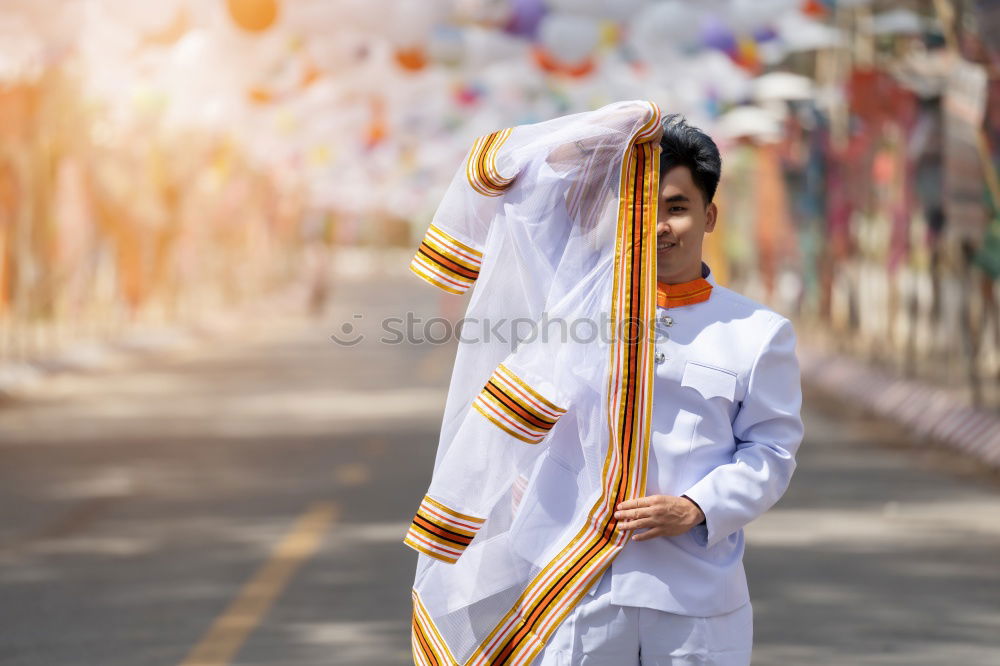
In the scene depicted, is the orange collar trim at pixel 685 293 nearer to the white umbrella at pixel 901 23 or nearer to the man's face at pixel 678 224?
the man's face at pixel 678 224

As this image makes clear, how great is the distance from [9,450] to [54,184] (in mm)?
7112

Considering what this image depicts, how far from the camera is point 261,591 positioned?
8.65 metres

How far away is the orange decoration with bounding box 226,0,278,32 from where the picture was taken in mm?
16766

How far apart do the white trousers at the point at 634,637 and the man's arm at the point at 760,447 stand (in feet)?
0.59

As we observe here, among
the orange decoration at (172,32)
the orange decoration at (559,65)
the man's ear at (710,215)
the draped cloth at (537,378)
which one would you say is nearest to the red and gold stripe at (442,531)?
the draped cloth at (537,378)

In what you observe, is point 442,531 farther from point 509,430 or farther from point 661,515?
point 661,515

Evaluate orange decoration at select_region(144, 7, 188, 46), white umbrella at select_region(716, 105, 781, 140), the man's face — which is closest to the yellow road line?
the man's face

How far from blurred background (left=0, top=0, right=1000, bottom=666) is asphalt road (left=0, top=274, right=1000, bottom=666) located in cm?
3

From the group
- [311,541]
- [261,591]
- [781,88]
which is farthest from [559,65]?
[261,591]

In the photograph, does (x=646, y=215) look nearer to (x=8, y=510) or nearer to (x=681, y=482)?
(x=681, y=482)

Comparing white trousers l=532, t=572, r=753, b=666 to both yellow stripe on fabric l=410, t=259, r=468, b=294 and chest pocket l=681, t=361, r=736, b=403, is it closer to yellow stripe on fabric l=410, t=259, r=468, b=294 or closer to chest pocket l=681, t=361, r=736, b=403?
chest pocket l=681, t=361, r=736, b=403

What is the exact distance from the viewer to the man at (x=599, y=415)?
3.61 metres

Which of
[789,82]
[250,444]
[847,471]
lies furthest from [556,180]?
[789,82]

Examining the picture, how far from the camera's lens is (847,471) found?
13.5 meters
